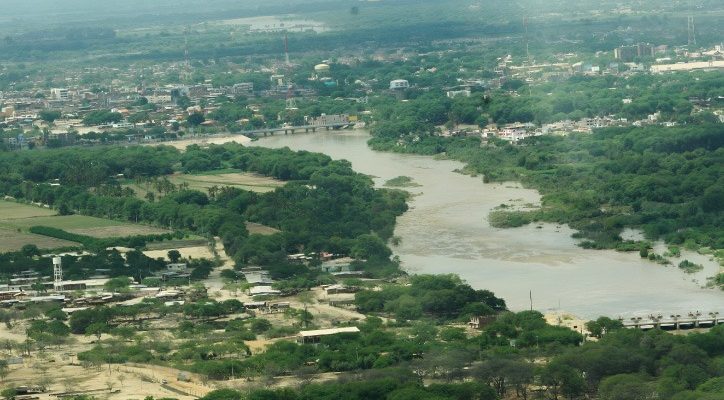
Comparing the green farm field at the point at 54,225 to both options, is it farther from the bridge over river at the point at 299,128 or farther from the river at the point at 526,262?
the bridge over river at the point at 299,128

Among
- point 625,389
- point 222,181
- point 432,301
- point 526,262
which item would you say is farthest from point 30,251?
point 625,389

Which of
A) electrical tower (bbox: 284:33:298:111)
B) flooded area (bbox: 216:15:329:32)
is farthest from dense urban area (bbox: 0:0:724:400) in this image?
flooded area (bbox: 216:15:329:32)

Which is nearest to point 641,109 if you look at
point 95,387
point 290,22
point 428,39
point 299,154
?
point 299,154

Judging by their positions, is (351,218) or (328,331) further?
(351,218)

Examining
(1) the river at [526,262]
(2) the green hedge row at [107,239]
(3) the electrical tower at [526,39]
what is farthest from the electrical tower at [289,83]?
(2) the green hedge row at [107,239]

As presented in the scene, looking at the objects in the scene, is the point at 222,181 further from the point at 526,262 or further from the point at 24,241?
the point at 526,262

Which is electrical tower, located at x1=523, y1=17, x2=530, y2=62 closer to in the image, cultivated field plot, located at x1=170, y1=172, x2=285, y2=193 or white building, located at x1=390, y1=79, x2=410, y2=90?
white building, located at x1=390, y1=79, x2=410, y2=90
